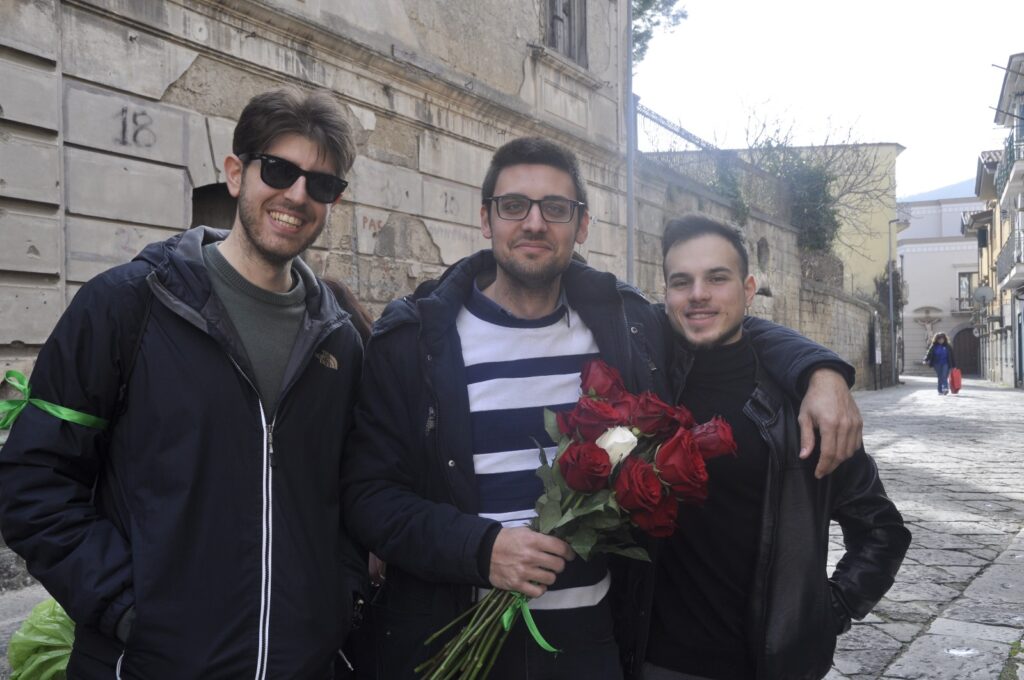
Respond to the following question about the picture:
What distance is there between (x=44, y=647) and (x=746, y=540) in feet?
6.02

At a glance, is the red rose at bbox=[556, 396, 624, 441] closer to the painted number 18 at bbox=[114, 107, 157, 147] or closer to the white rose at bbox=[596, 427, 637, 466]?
the white rose at bbox=[596, 427, 637, 466]

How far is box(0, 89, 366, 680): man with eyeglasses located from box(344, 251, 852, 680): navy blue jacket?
107 mm

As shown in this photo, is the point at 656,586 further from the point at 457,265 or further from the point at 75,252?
the point at 75,252

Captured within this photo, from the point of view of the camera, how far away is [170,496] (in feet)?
6.46

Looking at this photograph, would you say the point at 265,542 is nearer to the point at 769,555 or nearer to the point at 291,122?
the point at 291,122

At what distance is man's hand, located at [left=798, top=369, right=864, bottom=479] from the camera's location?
227 cm

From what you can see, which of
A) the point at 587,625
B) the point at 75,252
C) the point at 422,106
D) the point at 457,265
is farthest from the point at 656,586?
the point at 422,106

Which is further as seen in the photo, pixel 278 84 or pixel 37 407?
pixel 278 84

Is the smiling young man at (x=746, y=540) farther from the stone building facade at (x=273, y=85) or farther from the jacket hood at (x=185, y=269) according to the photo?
the stone building facade at (x=273, y=85)

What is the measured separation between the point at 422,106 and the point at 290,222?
7553 millimetres

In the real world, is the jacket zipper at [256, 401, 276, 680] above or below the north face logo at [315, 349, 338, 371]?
below

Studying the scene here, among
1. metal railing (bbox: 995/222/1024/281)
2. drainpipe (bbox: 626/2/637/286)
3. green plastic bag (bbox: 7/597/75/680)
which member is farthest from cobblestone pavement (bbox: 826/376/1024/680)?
metal railing (bbox: 995/222/1024/281)

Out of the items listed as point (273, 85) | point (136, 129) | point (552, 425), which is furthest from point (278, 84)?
point (552, 425)

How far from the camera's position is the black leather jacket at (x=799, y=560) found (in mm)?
2334
